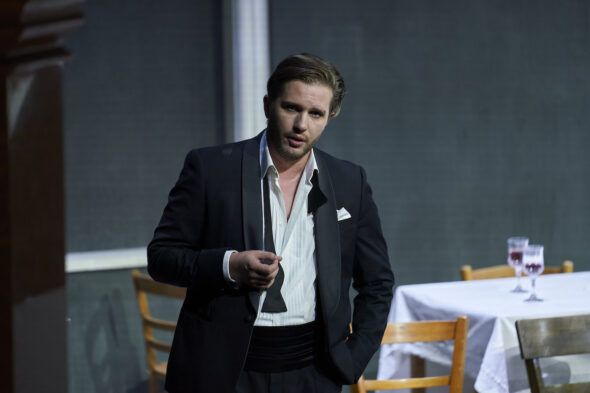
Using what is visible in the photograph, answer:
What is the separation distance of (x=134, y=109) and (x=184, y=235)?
2791 millimetres

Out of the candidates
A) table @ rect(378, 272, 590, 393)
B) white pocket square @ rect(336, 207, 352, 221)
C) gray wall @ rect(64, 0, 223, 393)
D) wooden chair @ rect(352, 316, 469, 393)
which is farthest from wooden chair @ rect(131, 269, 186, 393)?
white pocket square @ rect(336, 207, 352, 221)

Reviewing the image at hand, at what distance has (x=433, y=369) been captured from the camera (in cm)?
314

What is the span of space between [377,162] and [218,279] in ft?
10.6

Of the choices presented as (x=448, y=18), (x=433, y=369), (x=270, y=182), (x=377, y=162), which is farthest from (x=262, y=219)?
(x=448, y=18)

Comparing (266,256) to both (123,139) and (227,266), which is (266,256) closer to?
(227,266)

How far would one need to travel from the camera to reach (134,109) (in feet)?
14.0

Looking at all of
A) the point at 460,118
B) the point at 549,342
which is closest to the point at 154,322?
the point at 549,342

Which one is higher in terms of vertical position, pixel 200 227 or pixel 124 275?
pixel 200 227

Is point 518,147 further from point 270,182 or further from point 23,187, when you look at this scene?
point 23,187

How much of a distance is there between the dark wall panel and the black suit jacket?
2.68 metres

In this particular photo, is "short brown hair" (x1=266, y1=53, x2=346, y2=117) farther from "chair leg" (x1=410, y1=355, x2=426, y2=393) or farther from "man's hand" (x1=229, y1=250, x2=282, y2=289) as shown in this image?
"chair leg" (x1=410, y1=355, x2=426, y2=393)

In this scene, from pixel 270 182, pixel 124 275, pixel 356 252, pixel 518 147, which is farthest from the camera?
pixel 518 147

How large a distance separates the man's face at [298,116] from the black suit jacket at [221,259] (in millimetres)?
106

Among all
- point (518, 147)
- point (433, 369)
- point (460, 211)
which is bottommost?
point (433, 369)
